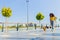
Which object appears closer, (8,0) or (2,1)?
(2,1)

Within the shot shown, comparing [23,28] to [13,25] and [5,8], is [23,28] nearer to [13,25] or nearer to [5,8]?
→ [13,25]

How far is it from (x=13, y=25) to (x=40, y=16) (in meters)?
21.3

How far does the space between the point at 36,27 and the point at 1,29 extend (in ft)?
13.0

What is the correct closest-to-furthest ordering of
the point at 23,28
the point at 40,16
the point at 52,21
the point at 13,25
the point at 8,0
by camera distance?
the point at 52,21
the point at 13,25
the point at 23,28
the point at 8,0
the point at 40,16

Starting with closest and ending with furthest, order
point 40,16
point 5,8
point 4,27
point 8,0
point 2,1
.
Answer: point 4,27 → point 2,1 → point 8,0 → point 5,8 → point 40,16

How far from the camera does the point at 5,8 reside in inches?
1083

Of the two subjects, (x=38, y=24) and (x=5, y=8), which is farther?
(x=5, y=8)

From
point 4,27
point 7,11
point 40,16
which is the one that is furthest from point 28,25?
point 40,16

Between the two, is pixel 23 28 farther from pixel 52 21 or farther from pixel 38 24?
pixel 52 21

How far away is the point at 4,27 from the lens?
13406 mm

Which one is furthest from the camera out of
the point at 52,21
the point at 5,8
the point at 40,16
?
the point at 40,16

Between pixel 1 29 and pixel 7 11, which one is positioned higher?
pixel 7 11

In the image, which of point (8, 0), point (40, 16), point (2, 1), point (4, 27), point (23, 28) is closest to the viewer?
point (4, 27)

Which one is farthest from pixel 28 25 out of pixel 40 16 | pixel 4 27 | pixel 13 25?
pixel 40 16
